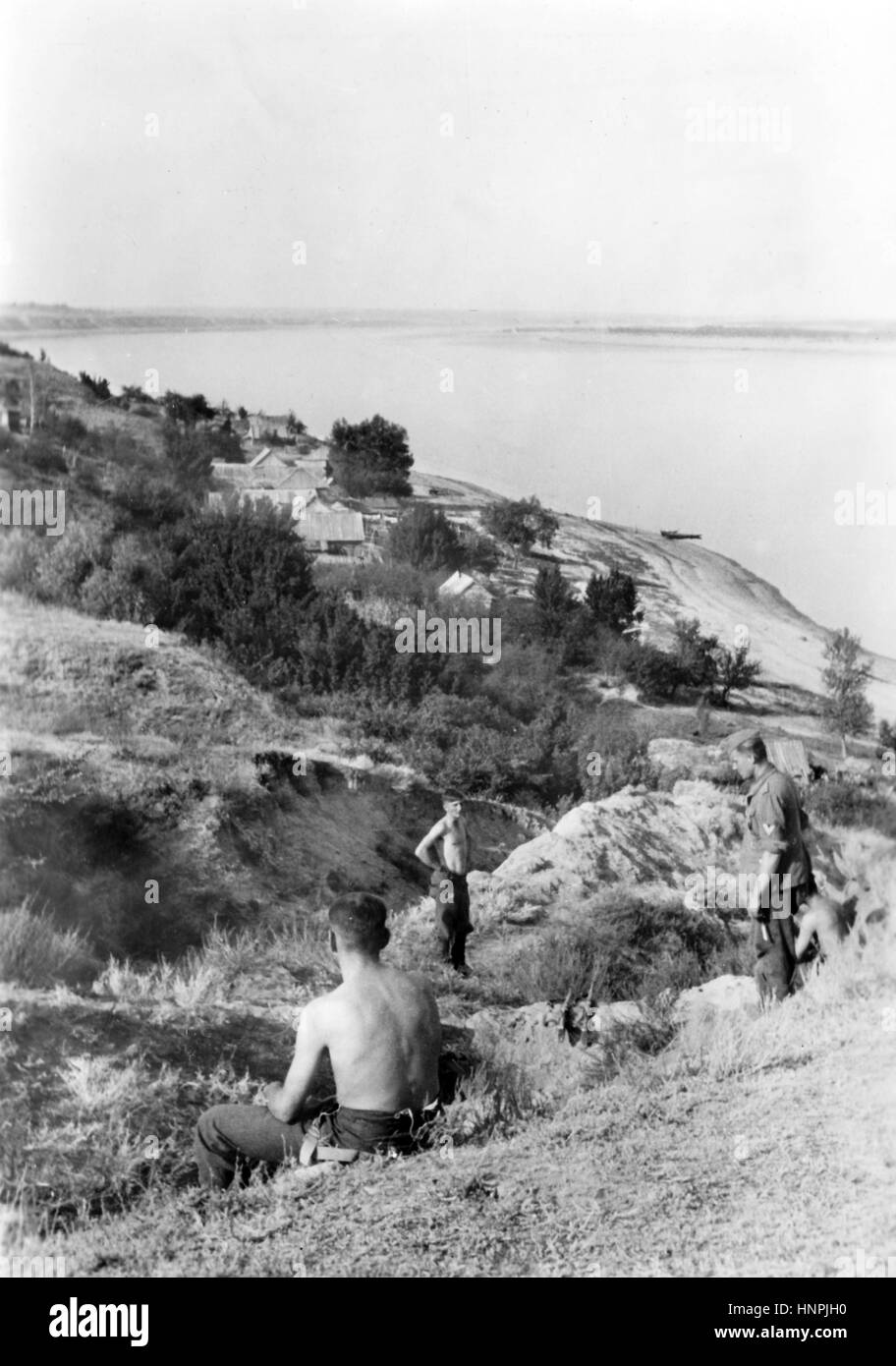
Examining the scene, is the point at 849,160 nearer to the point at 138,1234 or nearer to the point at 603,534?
the point at 603,534

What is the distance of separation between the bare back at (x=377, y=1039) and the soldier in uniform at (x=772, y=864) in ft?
5.93

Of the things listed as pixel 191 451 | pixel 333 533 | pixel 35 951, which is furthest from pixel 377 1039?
pixel 191 451

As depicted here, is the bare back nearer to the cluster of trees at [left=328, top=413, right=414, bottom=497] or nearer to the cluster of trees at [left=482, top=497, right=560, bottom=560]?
the cluster of trees at [left=482, top=497, right=560, bottom=560]

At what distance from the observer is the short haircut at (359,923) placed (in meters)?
5.05

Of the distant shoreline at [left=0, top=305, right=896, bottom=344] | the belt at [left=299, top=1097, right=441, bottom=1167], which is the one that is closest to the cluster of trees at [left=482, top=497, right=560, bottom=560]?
the distant shoreline at [left=0, top=305, right=896, bottom=344]

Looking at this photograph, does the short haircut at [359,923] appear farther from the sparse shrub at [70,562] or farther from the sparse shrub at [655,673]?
the sparse shrub at [70,562]

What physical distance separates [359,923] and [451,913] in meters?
1.21

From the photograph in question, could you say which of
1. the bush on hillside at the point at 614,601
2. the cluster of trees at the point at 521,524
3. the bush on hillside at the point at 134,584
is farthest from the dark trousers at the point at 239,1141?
the cluster of trees at the point at 521,524

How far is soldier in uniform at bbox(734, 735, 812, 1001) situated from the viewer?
6160 millimetres

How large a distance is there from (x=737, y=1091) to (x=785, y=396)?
303cm

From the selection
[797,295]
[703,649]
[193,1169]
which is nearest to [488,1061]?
[193,1169]

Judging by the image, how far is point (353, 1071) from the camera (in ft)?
16.5

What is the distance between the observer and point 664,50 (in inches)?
242

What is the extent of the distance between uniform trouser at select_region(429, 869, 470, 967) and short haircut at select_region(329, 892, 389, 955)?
1.11 metres
